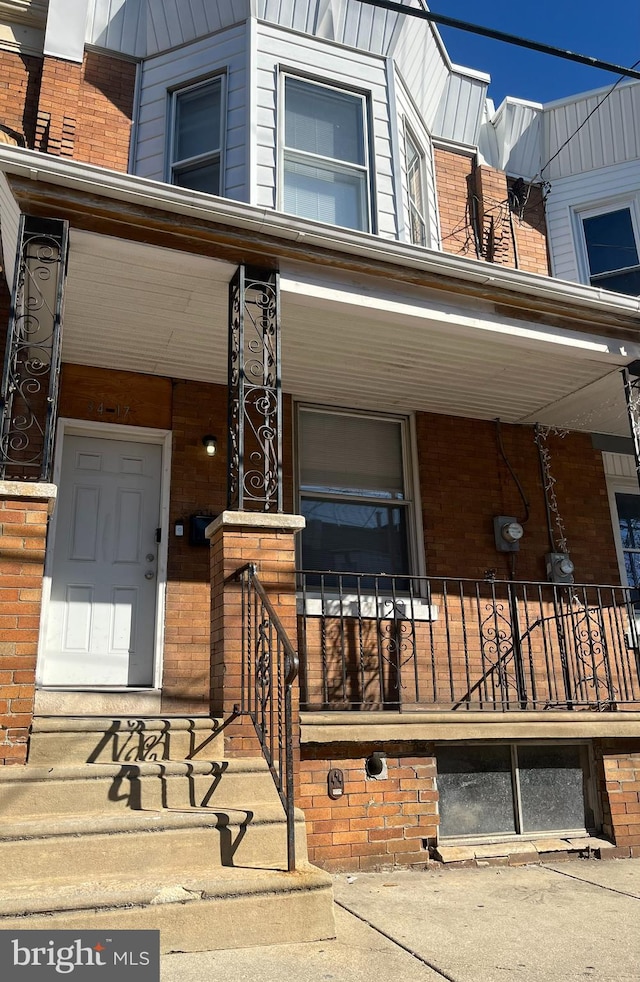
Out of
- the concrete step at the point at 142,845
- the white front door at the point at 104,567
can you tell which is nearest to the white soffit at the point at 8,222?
the white front door at the point at 104,567

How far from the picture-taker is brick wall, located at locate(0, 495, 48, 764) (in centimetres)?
381

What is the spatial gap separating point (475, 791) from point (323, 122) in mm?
6011

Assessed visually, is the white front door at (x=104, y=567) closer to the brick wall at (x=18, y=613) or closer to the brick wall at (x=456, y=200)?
the brick wall at (x=18, y=613)

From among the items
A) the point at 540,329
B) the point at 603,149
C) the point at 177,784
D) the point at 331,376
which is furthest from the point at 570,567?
the point at 603,149

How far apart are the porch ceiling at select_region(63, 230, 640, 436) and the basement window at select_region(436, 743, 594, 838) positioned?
3089 millimetres

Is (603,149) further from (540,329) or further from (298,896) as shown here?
(298,896)

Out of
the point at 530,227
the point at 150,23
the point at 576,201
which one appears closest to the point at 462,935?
the point at 530,227

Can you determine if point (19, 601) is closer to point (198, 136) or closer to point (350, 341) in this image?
point (350, 341)

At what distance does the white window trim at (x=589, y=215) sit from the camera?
898cm

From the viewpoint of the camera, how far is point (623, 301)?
5918mm

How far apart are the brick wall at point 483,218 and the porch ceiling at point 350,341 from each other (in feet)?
7.41

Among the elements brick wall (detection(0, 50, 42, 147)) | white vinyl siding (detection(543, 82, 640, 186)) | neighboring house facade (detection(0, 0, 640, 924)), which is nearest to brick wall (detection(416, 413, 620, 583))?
neighboring house facade (detection(0, 0, 640, 924))

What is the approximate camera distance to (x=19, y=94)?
23.3 ft

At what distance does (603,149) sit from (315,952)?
9.27m
